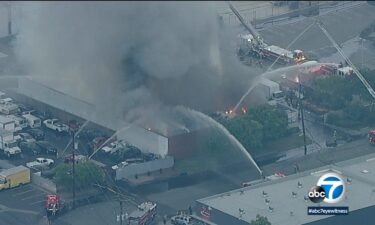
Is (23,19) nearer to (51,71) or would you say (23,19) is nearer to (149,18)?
(51,71)

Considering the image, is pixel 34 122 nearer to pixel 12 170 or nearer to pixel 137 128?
pixel 137 128

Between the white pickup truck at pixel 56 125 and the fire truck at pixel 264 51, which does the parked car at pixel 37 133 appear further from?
the fire truck at pixel 264 51

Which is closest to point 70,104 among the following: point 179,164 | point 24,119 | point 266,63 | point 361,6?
point 24,119

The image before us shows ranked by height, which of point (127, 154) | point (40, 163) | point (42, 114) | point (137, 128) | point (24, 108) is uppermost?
point (24, 108)

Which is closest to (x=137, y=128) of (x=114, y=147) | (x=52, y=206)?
(x=114, y=147)

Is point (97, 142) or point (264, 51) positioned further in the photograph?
A: point (264, 51)

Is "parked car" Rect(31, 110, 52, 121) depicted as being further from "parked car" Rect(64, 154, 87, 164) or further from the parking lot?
the parking lot

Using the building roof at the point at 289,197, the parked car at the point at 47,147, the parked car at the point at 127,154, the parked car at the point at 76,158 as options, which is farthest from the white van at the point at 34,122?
the building roof at the point at 289,197
